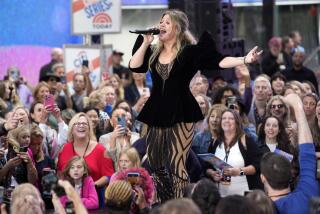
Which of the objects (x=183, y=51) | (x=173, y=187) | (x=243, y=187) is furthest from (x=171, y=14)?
(x=243, y=187)

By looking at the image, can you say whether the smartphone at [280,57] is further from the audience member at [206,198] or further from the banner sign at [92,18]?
the audience member at [206,198]

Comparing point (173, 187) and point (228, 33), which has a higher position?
point (228, 33)

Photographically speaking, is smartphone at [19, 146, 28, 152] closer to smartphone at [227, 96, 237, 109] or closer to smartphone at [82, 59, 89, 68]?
smartphone at [227, 96, 237, 109]

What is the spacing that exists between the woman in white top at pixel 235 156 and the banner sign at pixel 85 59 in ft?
18.1

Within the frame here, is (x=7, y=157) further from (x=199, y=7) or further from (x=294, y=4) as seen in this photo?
(x=294, y=4)

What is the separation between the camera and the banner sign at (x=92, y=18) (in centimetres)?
1556

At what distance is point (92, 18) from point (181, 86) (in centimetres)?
786

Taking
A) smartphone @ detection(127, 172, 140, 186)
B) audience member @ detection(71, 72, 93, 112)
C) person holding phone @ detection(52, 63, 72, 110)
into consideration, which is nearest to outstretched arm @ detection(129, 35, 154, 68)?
smartphone @ detection(127, 172, 140, 186)

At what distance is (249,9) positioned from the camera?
64.5ft

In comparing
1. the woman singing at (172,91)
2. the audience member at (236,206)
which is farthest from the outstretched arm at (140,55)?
the audience member at (236,206)

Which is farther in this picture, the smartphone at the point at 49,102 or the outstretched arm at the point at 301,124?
the smartphone at the point at 49,102

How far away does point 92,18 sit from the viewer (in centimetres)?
1556

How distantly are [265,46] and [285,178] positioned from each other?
40.0ft

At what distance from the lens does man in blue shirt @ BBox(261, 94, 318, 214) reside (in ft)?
21.9
